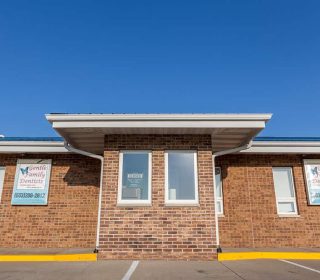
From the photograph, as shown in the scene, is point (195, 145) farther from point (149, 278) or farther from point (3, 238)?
point (3, 238)

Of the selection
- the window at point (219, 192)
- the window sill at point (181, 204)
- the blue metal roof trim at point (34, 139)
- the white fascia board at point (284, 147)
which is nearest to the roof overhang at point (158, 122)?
the window sill at point (181, 204)

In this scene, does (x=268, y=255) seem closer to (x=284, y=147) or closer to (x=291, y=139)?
(x=284, y=147)

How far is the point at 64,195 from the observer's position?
408 inches

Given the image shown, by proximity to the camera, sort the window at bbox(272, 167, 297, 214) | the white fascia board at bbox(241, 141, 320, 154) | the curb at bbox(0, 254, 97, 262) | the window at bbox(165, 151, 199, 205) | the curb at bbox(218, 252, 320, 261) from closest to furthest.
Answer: the curb at bbox(0, 254, 97, 262)
the curb at bbox(218, 252, 320, 261)
the window at bbox(165, 151, 199, 205)
the white fascia board at bbox(241, 141, 320, 154)
the window at bbox(272, 167, 297, 214)

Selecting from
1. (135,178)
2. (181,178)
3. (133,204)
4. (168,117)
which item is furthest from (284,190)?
(133,204)

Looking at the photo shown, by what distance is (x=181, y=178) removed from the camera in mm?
8336

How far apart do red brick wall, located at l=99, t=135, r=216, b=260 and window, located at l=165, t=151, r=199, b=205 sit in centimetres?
16

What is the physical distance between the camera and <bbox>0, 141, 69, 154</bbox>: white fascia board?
33.9 feet

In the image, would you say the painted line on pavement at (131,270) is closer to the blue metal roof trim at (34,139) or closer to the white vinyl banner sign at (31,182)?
the white vinyl banner sign at (31,182)

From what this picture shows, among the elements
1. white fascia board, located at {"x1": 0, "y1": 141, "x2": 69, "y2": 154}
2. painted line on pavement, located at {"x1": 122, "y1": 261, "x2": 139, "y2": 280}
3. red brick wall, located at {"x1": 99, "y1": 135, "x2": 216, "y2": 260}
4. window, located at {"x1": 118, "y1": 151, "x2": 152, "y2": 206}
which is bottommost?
painted line on pavement, located at {"x1": 122, "y1": 261, "x2": 139, "y2": 280}

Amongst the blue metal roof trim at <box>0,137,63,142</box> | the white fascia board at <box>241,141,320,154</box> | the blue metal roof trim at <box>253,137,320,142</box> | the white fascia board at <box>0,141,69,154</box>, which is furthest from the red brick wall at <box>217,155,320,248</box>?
the blue metal roof trim at <box>0,137,63,142</box>

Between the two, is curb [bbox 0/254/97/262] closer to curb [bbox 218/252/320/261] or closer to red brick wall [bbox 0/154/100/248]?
red brick wall [bbox 0/154/100/248]

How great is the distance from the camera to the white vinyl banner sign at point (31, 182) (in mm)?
10281

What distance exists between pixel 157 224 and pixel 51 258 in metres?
2.90
